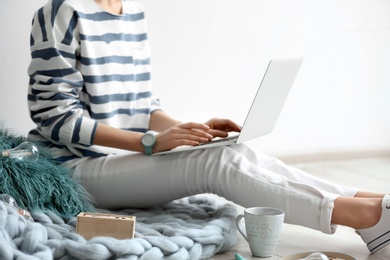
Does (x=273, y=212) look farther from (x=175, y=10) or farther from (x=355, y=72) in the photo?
(x=355, y=72)

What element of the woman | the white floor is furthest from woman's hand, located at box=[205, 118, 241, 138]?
the white floor

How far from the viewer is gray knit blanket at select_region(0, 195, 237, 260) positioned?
56.7 inches

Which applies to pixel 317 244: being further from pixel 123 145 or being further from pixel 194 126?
pixel 123 145

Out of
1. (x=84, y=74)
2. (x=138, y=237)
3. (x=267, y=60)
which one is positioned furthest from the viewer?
(x=267, y=60)

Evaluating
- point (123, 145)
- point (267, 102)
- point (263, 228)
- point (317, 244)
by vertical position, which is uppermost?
point (267, 102)

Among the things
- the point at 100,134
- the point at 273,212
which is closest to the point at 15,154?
the point at 100,134

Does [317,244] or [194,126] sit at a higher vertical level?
[194,126]

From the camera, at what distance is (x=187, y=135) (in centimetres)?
178

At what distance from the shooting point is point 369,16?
3.06 meters

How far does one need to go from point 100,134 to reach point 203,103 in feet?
2.95

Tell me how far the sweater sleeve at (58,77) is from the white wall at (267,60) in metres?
0.40

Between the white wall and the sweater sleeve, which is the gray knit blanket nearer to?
the sweater sleeve

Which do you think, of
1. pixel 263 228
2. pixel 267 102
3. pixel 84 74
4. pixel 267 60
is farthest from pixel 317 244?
pixel 267 60

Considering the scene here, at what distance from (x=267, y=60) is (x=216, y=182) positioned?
1138mm
